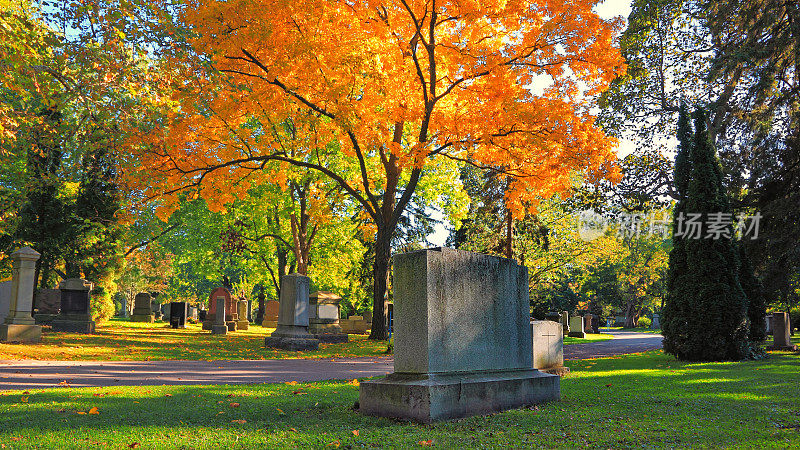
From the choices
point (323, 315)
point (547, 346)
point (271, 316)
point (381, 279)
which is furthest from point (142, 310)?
point (547, 346)

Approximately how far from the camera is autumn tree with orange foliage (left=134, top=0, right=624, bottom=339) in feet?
50.3

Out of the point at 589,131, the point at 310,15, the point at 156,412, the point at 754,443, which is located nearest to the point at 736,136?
the point at 589,131

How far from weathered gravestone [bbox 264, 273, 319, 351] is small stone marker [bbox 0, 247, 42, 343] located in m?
7.52

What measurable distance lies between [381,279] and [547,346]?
11.0m

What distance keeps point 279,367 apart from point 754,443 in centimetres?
1089

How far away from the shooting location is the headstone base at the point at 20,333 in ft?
56.3

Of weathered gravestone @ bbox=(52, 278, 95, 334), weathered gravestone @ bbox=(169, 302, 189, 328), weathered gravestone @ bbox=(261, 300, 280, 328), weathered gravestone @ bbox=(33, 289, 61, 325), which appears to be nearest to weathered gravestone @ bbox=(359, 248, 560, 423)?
weathered gravestone @ bbox=(52, 278, 95, 334)

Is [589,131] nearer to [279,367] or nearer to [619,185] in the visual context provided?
[619,185]

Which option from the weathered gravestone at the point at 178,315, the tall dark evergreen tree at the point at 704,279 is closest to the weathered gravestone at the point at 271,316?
the weathered gravestone at the point at 178,315

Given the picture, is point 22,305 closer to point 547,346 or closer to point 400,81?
point 400,81

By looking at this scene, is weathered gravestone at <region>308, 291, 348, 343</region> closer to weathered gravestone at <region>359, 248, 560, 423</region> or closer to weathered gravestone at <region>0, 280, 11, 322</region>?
weathered gravestone at <region>0, 280, 11, 322</region>

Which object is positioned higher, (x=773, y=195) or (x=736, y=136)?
(x=736, y=136)

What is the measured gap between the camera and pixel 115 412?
251 inches

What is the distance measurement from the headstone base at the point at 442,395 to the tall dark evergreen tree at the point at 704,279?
34.0 ft
